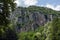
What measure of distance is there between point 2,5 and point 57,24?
50.2 m

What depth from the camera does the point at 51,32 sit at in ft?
258

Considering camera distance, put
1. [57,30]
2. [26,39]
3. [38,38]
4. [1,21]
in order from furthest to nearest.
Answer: [26,39]
[38,38]
[57,30]
[1,21]

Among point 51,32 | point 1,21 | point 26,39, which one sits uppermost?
point 1,21

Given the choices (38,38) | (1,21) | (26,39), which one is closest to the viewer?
(1,21)

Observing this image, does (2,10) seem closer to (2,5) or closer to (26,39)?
(2,5)

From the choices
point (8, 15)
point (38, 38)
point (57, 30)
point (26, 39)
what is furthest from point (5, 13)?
point (26, 39)

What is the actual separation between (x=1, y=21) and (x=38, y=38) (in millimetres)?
84529

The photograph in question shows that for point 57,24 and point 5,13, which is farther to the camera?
point 57,24

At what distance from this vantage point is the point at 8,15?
3062 cm

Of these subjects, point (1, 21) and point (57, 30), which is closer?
point (1, 21)

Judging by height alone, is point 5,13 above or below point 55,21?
above

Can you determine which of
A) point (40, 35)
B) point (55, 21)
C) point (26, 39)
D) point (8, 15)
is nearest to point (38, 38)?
point (40, 35)

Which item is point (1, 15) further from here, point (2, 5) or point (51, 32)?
point (51, 32)

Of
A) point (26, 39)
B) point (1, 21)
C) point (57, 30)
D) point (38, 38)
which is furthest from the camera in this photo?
point (26, 39)
